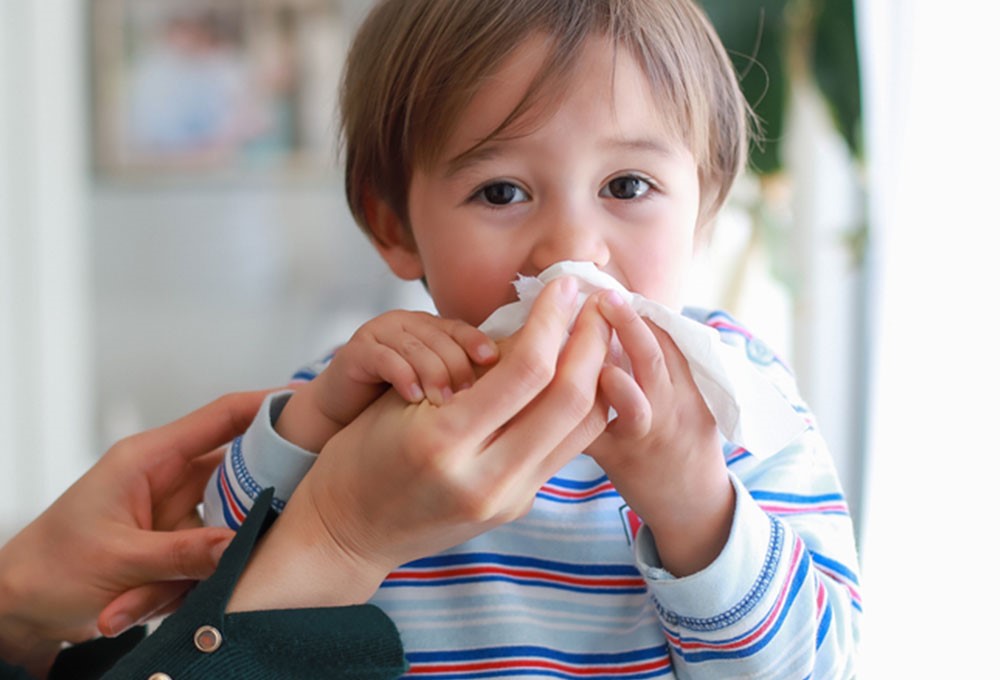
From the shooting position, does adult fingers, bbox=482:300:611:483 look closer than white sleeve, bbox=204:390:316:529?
Yes

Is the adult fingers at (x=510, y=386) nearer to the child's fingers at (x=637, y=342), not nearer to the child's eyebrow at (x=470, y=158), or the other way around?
the child's fingers at (x=637, y=342)

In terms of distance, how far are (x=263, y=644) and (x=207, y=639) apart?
38 millimetres

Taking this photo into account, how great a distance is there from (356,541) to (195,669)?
13 centimetres

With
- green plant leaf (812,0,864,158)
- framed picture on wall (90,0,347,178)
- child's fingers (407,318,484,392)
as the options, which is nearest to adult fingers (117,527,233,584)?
child's fingers (407,318,484,392)

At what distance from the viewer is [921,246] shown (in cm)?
103

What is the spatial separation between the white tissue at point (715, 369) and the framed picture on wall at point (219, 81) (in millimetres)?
2040

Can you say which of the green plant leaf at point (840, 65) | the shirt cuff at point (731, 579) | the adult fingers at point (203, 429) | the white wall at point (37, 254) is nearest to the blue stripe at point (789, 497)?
the shirt cuff at point (731, 579)

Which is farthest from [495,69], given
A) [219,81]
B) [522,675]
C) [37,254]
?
[219,81]

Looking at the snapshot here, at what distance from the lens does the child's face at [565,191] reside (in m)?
0.72

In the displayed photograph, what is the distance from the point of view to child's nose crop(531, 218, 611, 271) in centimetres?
70

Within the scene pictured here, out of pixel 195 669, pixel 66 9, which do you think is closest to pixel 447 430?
pixel 195 669

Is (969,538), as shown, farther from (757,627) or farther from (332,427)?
(332,427)

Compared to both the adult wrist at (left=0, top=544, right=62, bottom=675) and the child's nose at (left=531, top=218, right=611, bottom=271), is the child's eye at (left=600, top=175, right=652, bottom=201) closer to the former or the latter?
the child's nose at (left=531, top=218, right=611, bottom=271)

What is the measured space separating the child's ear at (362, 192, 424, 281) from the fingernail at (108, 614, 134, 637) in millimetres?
375
